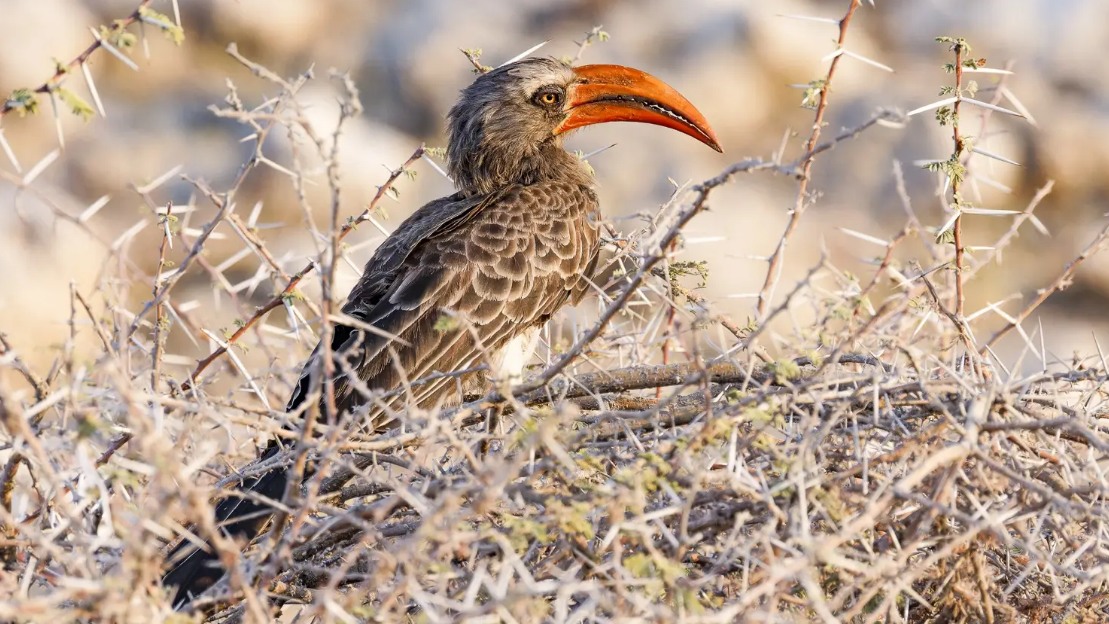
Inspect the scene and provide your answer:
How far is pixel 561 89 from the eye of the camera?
5605mm

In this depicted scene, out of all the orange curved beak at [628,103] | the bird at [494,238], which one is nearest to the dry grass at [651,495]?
the bird at [494,238]

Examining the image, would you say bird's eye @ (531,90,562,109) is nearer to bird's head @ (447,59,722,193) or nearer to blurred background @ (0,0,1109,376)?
bird's head @ (447,59,722,193)

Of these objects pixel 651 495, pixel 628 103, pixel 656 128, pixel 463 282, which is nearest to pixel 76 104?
pixel 651 495

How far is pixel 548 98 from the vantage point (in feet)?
18.4

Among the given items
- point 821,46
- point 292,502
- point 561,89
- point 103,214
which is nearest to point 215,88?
point 103,214

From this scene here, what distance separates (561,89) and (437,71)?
9738 millimetres

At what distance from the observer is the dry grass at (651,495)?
228cm

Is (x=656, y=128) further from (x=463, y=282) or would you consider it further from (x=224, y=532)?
(x=224, y=532)

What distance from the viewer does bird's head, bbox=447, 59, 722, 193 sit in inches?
218

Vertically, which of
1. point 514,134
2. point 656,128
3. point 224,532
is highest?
point 656,128

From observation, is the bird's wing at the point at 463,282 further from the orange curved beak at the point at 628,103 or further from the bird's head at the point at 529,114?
the orange curved beak at the point at 628,103

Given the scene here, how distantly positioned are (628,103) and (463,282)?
1.32m

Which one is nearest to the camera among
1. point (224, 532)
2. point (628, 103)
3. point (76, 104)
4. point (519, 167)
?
point (76, 104)

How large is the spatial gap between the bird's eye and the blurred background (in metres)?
6.75
